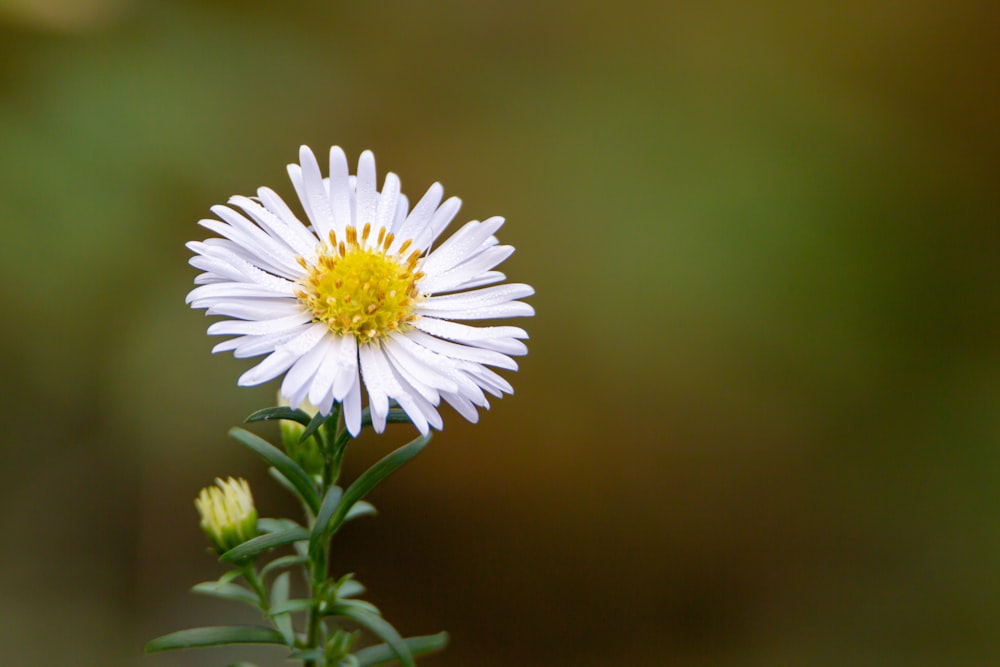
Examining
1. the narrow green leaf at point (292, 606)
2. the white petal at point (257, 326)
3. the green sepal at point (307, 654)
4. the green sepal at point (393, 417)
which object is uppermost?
the white petal at point (257, 326)

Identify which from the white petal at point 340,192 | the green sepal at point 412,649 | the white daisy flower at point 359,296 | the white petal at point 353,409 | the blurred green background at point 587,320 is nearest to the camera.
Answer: the white petal at point 353,409

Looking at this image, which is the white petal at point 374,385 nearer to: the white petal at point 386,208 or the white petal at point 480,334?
the white petal at point 480,334

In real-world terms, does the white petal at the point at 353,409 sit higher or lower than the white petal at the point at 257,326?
lower

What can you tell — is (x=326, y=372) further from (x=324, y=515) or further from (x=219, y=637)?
(x=219, y=637)

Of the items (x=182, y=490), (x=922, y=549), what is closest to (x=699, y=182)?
(x=922, y=549)

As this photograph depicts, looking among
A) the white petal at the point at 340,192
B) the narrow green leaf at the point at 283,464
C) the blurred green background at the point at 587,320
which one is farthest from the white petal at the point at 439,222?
the blurred green background at the point at 587,320

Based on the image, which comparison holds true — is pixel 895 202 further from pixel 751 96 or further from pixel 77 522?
pixel 77 522

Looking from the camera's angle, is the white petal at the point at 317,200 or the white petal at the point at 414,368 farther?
the white petal at the point at 317,200
